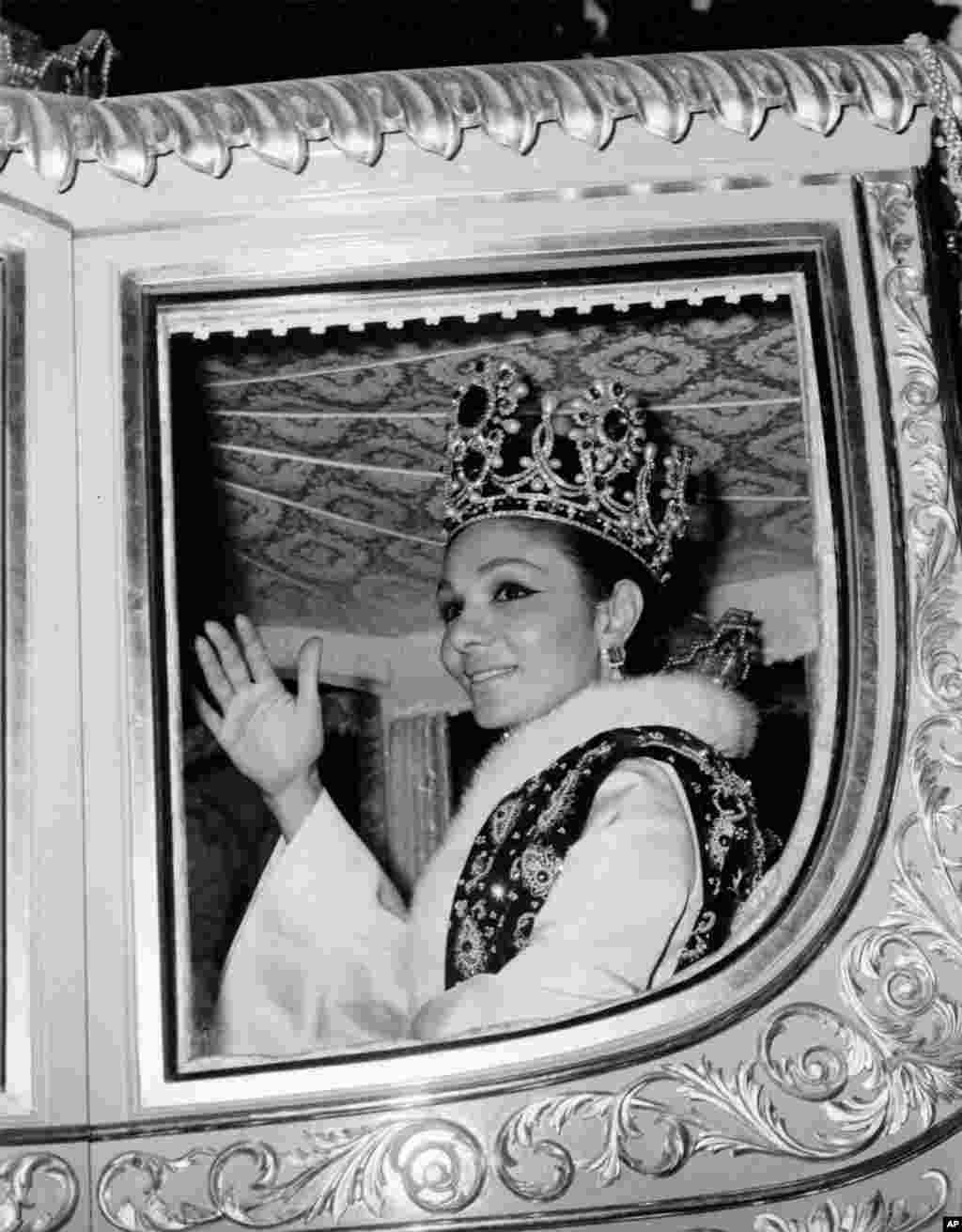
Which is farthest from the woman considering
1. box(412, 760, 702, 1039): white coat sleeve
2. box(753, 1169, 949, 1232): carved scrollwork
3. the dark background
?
the dark background

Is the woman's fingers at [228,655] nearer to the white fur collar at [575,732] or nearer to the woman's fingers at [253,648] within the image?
the woman's fingers at [253,648]

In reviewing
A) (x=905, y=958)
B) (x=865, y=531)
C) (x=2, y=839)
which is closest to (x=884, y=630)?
(x=865, y=531)

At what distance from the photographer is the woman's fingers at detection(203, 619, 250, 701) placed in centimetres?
103

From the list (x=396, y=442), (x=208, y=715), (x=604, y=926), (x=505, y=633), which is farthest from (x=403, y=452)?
(x=604, y=926)

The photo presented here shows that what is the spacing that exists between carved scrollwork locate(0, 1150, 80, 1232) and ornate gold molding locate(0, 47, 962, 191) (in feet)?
1.63

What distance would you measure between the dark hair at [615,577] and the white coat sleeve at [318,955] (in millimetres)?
213

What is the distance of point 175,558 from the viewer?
101cm

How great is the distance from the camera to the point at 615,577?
119cm

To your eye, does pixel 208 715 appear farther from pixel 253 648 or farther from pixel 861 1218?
pixel 861 1218

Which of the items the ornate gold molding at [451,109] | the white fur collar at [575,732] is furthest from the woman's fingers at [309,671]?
the ornate gold molding at [451,109]

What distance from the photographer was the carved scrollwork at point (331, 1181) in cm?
91

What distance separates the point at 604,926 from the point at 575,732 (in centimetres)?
17

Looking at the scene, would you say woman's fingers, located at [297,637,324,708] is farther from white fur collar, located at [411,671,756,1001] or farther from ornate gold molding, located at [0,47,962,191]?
ornate gold molding, located at [0,47,962,191]

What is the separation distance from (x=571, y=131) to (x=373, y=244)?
0.39 feet
